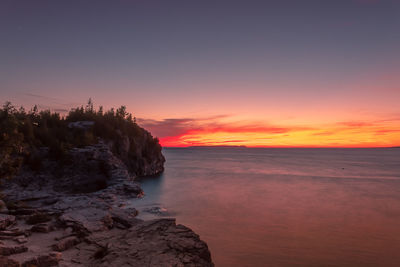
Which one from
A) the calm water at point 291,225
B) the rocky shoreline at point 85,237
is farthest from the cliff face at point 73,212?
the calm water at point 291,225

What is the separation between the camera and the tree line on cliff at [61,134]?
1305 centimetres

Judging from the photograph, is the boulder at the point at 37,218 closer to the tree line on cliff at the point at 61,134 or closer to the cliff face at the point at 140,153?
the tree line on cliff at the point at 61,134

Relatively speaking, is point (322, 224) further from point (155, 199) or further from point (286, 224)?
point (155, 199)

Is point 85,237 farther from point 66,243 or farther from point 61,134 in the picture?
point 61,134

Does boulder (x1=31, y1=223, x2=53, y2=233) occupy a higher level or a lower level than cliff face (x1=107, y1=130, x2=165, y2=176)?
lower

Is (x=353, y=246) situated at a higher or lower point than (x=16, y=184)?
lower

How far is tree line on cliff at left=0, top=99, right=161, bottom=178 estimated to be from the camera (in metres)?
13.1

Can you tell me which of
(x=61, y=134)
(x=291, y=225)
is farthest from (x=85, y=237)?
(x=61, y=134)

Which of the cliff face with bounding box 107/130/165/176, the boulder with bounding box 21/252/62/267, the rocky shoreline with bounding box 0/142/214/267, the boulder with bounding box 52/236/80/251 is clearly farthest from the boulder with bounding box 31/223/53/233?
the cliff face with bounding box 107/130/165/176

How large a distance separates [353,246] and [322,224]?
5.23 metres

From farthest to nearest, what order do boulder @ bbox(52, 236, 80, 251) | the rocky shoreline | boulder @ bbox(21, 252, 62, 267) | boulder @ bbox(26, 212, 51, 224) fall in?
boulder @ bbox(26, 212, 51, 224), boulder @ bbox(52, 236, 80, 251), the rocky shoreline, boulder @ bbox(21, 252, 62, 267)

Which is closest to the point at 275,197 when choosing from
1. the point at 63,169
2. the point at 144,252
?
the point at 144,252

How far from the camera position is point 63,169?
3312cm

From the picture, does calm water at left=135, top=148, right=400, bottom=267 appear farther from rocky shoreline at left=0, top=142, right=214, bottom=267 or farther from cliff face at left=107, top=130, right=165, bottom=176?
cliff face at left=107, top=130, right=165, bottom=176
